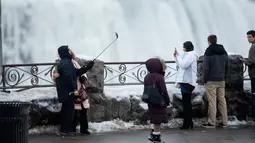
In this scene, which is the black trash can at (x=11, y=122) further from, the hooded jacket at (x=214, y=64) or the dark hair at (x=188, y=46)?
the hooded jacket at (x=214, y=64)

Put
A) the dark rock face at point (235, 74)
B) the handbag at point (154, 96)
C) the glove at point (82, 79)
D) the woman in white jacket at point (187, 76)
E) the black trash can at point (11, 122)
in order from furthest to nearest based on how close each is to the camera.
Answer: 1. the dark rock face at point (235, 74)
2. the woman in white jacket at point (187, 76)
3. the glove at point (82, 79)
4. the handbag at point (154, 96)
5. the black trash can at point (11, 122)

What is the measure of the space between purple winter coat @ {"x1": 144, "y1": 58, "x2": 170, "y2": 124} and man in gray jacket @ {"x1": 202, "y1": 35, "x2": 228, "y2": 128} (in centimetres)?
272

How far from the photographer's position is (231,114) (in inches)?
506

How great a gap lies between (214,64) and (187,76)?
79 cm

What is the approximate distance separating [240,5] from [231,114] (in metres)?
15.1

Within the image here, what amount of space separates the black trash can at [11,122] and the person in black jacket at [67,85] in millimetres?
3732

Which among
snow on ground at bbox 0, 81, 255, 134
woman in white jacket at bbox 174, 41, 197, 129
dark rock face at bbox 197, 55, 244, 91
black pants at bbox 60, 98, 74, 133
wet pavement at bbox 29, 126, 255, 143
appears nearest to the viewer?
wet pavement at bbox 29, 126, 255, 143

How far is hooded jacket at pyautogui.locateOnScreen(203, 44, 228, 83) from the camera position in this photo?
462 inches

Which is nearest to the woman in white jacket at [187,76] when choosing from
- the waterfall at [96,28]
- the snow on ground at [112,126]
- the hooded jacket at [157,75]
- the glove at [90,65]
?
the snow on ground at [112,126]

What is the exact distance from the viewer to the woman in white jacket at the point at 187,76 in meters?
11.4

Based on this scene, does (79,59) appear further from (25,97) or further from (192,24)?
(192,24)

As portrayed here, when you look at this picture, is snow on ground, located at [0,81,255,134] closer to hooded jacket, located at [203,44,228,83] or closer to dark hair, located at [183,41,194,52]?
hooded jacket, located at [203,44,228,83]

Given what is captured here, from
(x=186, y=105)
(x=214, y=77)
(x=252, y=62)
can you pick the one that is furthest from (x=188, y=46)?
(x=252, y=62)

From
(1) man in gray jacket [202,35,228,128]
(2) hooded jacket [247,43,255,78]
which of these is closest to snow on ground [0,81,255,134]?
(1) man in gray jacket [202,35,228,128]
